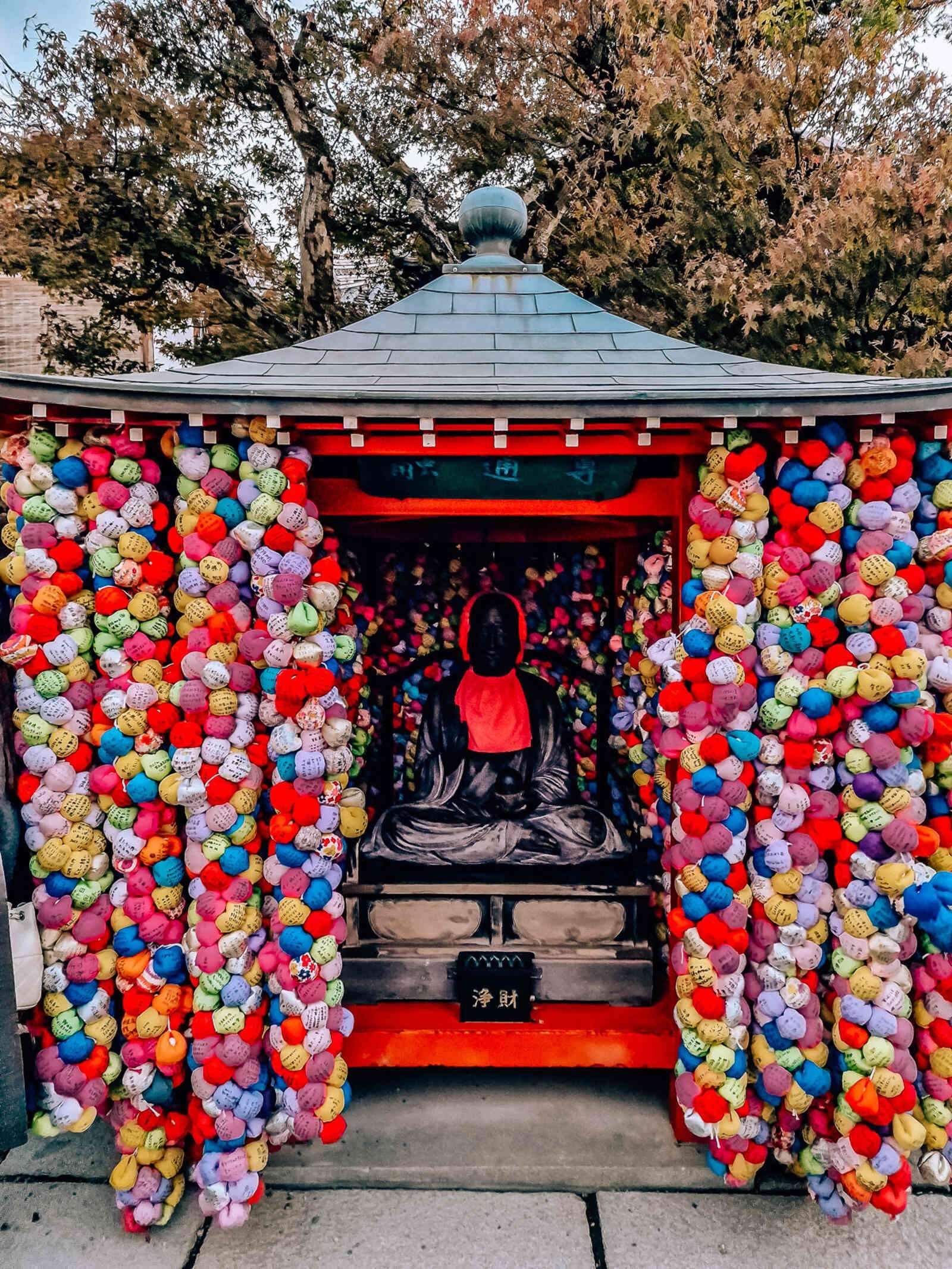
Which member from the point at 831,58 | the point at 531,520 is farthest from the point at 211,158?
the point at 531,520

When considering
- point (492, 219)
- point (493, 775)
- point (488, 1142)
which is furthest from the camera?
point (493, 775)

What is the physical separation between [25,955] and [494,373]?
3.29m

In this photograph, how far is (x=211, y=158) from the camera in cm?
1026

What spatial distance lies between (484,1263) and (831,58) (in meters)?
10.9

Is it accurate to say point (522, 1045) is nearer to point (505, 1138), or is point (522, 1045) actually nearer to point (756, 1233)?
point (505, 1138)

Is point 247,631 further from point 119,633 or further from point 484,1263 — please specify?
point 484,1263

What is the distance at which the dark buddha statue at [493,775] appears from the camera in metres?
4.65

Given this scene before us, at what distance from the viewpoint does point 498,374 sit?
3.62 m

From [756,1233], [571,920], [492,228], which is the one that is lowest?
[756,1233]

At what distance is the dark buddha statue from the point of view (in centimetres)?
465

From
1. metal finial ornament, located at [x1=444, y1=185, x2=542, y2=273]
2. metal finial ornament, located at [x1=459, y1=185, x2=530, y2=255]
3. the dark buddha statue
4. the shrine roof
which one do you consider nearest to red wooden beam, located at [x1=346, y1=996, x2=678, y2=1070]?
the dark buddha statue

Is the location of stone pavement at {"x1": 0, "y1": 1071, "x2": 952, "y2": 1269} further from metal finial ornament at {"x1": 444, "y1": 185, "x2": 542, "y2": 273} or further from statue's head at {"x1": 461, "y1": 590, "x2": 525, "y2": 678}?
metal finial ornament at {"x1": 444, "y1": 185, "x2": 542, "y2": 273}

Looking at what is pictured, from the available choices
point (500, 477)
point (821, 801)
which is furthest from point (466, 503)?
point (821, 801)

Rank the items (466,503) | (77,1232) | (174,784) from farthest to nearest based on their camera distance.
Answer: (466,503), (77,1232), (174,784)
